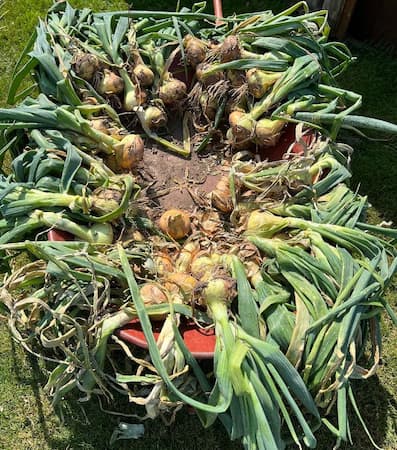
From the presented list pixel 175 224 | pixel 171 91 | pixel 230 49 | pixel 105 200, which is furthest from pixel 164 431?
pixel 230 49

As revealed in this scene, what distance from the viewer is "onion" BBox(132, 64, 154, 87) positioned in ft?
6.67

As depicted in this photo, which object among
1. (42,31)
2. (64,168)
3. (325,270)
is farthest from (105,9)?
(325,270)

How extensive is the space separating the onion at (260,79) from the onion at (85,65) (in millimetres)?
505

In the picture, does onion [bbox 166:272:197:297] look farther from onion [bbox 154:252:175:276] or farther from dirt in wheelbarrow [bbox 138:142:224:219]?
dirt in wheelbarrow [bbox 138:142:224:219]

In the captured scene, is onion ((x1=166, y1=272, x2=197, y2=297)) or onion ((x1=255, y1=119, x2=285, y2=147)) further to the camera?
onion ((x1=255, y1=119, x2=285, y2=147))

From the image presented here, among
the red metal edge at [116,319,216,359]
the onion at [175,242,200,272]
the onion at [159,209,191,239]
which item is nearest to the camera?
the red metal edge at [116,319,216,359]

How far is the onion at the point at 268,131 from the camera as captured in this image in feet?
6.28

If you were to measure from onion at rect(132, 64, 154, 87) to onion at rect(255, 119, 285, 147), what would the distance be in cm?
41

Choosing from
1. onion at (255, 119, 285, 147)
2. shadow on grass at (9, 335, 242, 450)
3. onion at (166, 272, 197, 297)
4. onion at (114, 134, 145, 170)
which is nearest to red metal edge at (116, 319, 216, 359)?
onion at (166, 272, 197, 297)

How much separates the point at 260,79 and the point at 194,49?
0.90 feet

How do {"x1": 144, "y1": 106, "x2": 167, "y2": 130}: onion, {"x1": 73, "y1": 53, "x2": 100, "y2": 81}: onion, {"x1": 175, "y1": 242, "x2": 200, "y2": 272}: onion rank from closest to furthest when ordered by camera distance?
{"x1": 175, "y1": 242, "x2": 200, "y2": 272}: onion → {"x1": 73, "y1": 53, "x2": 100, "y2": 81}: onion → {"x1": 144, "y1": 106, "x2": 167, "y2": 130}: onion

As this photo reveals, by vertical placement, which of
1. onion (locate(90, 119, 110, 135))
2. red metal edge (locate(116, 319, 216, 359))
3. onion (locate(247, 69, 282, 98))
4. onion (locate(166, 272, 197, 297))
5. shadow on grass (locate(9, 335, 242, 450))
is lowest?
shadow on grass (locate(9, 335, 242, 450))

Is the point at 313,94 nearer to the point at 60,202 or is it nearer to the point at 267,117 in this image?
the point at 267,117

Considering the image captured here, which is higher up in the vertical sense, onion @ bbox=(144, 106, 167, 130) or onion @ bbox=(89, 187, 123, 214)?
onion @ bbox=(144, 106, 167, 130)
